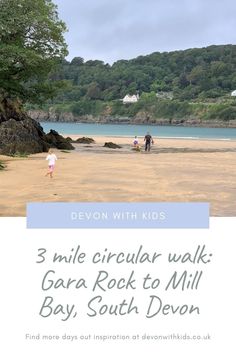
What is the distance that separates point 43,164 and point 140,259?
22122 mm

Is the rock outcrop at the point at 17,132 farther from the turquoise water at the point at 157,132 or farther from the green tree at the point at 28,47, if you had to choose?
the turquoise water at the point at 157,132

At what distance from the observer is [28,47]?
36250 mm

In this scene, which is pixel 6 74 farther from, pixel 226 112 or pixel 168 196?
pixel 226 112

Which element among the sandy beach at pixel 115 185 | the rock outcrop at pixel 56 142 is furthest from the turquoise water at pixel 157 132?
the sandy beach at pixel 115 185

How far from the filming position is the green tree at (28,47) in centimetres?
3341

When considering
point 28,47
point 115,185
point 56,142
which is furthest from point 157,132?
point 115,185

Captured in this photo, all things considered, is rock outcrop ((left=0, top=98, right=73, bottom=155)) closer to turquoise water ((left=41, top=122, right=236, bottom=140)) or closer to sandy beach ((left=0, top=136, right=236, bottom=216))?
sandy beach ((left=0, top=136, right=236, bottom=216))

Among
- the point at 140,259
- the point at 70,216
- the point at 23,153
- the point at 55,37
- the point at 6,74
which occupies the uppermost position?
the point at 55,37

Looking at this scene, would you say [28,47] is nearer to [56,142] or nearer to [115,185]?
[56,142]

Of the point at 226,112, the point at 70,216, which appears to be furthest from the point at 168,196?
the point at 226,112

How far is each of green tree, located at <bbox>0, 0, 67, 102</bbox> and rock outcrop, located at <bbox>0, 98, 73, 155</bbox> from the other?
137 centimetres

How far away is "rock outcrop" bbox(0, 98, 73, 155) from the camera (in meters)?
34.3

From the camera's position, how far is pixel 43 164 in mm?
26797

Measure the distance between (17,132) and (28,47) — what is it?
225 inches
